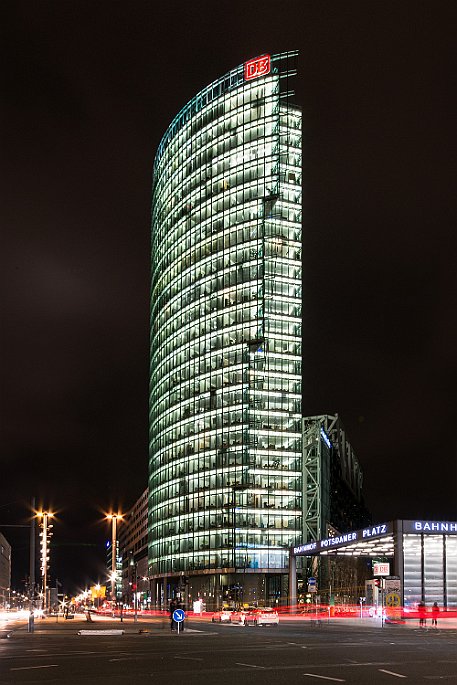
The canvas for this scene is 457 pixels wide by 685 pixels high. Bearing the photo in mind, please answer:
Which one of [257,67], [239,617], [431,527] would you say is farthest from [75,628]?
[257,67]

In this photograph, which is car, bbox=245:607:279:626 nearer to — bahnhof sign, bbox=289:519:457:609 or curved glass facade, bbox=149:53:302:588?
bahnhof sign, bbox=289:519:457:609

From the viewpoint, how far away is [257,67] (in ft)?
482

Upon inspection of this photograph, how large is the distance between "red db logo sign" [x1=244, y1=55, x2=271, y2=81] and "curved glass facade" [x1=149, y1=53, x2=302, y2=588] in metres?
0.78

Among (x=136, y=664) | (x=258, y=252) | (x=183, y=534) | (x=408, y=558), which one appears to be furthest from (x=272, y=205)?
(x=136, y=664)

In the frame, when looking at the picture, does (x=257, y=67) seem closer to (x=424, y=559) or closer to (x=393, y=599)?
(x=424, y=559)

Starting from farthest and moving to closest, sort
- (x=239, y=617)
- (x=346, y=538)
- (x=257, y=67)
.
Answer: (x=257, y=67) < (x=346, y=538) < (x=239, y=617)

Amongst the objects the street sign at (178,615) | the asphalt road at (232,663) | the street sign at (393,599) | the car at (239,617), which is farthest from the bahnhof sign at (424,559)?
the asphalt road at (232,663)

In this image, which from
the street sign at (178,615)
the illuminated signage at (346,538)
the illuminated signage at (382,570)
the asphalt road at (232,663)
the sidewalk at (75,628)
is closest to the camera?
the asphalt road at (232,663)

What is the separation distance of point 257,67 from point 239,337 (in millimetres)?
44598

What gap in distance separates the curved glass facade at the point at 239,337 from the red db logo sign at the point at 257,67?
2.57 ft

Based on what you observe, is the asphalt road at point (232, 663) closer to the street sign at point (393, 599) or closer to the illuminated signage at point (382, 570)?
the illuminated signage at point (382, 570)

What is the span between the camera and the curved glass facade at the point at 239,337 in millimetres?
140000

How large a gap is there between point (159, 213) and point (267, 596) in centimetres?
7462

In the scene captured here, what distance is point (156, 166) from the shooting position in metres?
179
